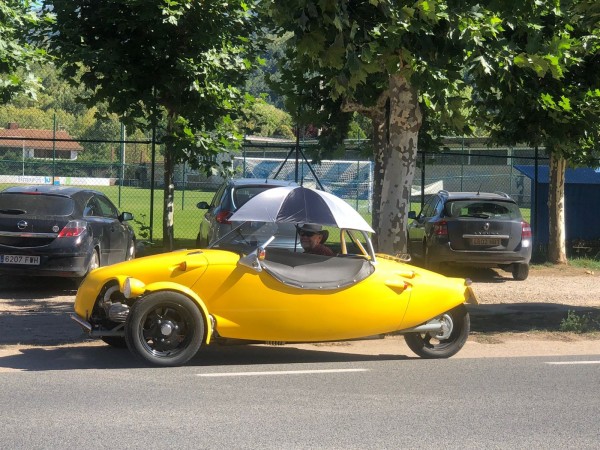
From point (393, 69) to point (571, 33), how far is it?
24.4 feet

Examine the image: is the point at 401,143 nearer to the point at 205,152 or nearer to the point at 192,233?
the point at 205,152

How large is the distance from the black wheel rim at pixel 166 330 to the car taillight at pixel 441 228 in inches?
356

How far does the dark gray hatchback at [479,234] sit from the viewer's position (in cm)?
1689

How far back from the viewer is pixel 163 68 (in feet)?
58.3

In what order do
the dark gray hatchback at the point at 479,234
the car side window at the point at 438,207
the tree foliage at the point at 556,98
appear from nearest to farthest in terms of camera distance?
the tree foliage at the point at 556,98 → the dark gray hatchback at the point at 479,234 → the car side window at the point at 438,207

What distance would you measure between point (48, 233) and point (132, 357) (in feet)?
14.8

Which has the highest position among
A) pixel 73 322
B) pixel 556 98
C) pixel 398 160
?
pixel 556 98

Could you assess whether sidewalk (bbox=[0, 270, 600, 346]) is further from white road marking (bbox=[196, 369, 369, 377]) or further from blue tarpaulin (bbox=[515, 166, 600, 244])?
blue tarpaulin (bbox=[515, 166, 600, 244])

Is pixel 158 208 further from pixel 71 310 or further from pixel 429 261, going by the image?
pixel 71 310

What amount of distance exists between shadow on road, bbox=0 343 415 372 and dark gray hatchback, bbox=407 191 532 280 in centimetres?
729

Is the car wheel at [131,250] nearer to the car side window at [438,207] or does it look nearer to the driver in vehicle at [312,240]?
the car side window at [438,207]

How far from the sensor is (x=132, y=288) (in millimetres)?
8609

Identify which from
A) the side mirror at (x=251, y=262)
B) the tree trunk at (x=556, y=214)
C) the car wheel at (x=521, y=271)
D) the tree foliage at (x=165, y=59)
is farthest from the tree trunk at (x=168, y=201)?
the side mirror at (x=251, y=262)

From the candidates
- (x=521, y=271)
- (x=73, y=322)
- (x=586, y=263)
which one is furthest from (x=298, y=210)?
(x=586, y=263)
